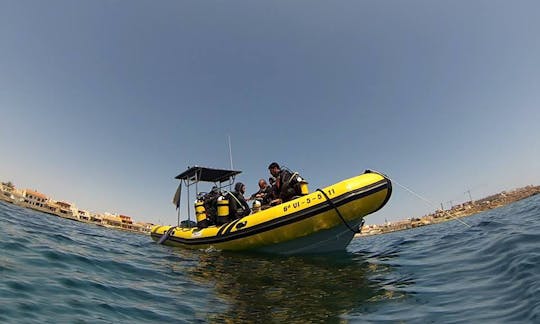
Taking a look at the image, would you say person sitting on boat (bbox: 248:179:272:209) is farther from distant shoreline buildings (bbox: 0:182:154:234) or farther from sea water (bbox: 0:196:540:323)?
distant shoreline buildings (bbox: 0:182:154:234)

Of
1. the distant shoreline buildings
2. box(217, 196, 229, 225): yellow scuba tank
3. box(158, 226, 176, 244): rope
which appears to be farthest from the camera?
the distant shoreline buildings

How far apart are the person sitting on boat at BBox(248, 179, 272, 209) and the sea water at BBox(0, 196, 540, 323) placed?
9.80 feet

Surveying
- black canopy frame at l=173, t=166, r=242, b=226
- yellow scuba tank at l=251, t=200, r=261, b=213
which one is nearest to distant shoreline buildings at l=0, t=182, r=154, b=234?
black canopy frame at l=173, t=166, r=242, b=226

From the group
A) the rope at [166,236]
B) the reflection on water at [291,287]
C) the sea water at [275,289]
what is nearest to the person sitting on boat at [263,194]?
the reflection on water at [291,287]

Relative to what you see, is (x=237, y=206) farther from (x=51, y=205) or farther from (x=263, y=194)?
(x=51, y=205)

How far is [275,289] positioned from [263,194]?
19.0 ft

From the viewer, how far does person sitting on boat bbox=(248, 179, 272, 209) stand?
9686 mm

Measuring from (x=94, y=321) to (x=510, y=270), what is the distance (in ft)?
17.6

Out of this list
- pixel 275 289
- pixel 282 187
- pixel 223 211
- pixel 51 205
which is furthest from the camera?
pixel 51 205

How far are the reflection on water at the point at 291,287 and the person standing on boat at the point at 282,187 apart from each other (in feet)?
5.81

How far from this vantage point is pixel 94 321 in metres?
3.14

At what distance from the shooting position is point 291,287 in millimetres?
5086

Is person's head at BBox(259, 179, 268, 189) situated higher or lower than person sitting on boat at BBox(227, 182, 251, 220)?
higher

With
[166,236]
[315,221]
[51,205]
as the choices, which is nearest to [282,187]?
[315,221]
